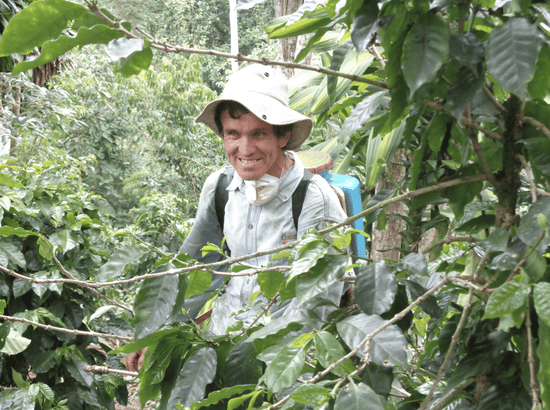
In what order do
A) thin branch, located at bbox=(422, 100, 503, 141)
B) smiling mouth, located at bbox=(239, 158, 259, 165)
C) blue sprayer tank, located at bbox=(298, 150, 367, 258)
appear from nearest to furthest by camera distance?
A: thin branch, located at bbox=(422, 100, 503, 141) → smiling mouth, located at bbox=(239, 158, 259, 165) → blue sprayer tank, located at bbox=(298, 150, 367, 258)

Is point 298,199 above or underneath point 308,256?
underneath

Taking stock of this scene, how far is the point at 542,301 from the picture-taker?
0.47m

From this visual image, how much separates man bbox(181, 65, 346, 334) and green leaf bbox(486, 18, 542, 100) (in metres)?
0.93

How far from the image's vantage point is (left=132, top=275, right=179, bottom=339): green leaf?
0.71 meters

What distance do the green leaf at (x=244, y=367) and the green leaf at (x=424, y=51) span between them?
0.48m

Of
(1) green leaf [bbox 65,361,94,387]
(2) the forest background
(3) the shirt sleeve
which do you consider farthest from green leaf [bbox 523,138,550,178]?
(1) green leaf [bbox 65,361,94,387]

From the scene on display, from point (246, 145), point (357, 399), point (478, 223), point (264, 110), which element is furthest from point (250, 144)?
point (357, 399)

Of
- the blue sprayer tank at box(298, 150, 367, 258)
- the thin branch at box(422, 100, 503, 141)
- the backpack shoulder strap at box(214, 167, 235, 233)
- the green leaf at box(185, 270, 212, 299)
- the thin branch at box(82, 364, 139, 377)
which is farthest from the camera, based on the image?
the blue sprayer tank at box(298, 150, 367, 258)

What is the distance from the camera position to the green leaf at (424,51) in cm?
55

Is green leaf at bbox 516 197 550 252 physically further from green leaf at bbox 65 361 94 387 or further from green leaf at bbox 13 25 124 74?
green leaf at bbox 65 361 94 387

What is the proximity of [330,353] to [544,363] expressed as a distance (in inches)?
8.7

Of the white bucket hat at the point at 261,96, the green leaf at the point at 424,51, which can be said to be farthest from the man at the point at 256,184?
the green leaf at the point at 424,51

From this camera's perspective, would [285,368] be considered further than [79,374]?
No

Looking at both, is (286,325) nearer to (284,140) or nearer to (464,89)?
(464,89)
